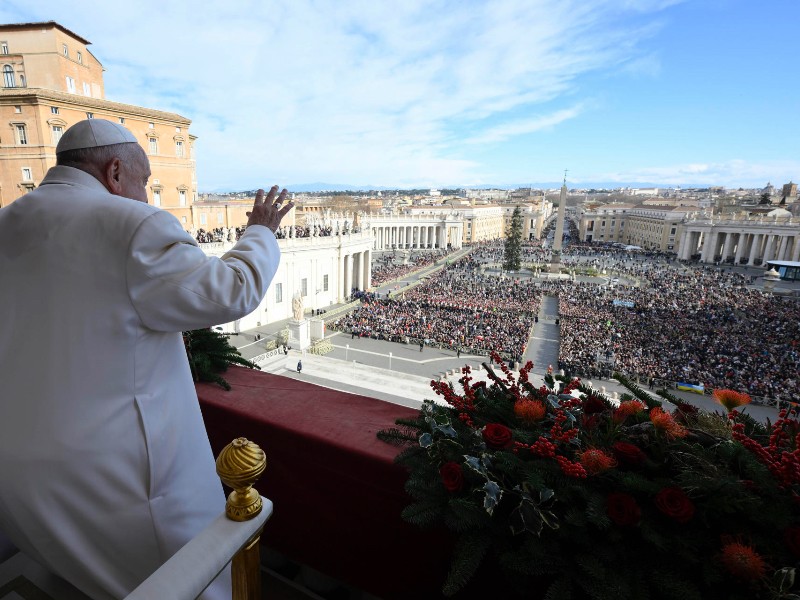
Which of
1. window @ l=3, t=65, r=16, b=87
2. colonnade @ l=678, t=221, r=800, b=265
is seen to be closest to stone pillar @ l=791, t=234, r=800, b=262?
colonnade @ l=678, t=221, r=800, b=265

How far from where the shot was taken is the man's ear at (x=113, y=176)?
1515 mm

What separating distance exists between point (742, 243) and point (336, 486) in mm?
76373

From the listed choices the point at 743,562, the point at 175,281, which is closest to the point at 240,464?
the point at 175,281

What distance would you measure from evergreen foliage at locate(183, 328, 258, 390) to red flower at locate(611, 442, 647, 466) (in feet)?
7.58

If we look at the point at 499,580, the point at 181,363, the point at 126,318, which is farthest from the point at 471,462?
the point at 126,318

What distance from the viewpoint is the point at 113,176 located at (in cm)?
153

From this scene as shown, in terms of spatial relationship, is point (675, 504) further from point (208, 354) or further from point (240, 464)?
point (208, 354)

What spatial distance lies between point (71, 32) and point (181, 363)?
28.9m

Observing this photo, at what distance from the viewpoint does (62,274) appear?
1312 mm

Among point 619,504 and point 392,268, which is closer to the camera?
point 619,504

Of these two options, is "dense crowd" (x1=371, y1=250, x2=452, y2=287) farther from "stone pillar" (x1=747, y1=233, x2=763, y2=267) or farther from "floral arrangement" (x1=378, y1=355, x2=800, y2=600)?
"stone pillar" (x1=747, y1=233, x2=763, y2=267)

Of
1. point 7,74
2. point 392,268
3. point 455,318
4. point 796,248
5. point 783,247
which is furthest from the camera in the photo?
point 783,247

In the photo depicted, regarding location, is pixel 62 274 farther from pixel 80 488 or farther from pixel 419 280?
pixel 419 280

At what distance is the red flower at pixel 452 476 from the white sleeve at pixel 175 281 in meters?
0.93
